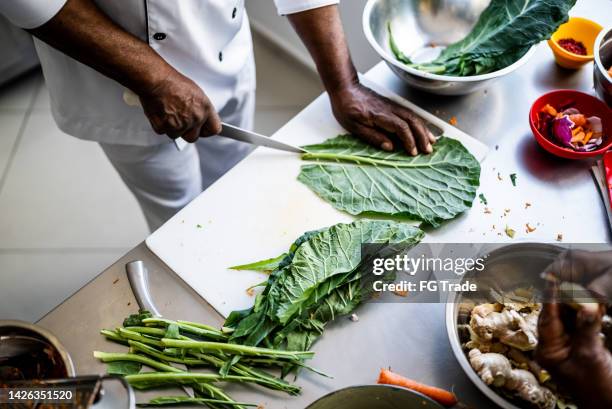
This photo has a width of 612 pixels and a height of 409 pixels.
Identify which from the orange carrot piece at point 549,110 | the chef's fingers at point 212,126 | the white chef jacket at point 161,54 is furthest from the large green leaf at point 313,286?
the white chef jacket at point 161,54

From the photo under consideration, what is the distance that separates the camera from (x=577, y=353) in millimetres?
878

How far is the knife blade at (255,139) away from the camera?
4.44 feet

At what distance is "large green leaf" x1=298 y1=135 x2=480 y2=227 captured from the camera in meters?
1.27

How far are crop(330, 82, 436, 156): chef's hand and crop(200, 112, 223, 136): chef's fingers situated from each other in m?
0.30

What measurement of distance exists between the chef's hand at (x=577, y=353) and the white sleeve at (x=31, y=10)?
3.63 ft

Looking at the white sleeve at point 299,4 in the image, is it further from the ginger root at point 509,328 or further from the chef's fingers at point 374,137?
the ginger root at point 509,328

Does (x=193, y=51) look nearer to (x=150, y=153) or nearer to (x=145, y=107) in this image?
(x=145, y=107)

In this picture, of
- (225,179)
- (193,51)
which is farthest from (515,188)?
(193,51)

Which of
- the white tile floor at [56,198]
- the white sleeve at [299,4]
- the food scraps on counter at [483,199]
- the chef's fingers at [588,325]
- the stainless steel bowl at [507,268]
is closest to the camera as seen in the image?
the chef's fingers at [588,325]

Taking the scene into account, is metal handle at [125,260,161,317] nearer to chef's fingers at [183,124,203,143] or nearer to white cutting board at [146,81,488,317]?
white cutting board at [146,81,488,317]

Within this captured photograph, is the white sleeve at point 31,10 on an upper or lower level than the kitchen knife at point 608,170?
upper

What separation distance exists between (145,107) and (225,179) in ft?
0.83

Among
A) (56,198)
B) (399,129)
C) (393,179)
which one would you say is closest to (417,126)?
(399,129)

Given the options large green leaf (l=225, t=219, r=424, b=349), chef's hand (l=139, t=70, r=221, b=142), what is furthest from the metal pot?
chef's hand (l=139, t=70, r=221, b=142)
